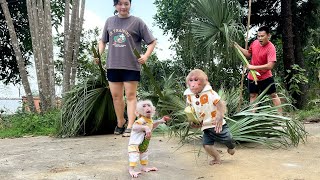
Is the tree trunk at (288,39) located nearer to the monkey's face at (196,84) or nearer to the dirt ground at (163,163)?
the dirt ground at (163,163)

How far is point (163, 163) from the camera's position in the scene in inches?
125

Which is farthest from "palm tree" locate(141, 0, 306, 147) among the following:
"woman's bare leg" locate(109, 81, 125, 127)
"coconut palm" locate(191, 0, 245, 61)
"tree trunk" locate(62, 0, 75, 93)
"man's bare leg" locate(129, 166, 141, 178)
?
"tree trunk" locate(62, 0, 75, 93)

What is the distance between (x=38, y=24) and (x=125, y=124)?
5.10m

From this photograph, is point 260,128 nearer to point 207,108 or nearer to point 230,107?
point 230,107

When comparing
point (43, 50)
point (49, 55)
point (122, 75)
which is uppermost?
point (43, 50)

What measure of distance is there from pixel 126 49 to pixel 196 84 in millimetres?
1655

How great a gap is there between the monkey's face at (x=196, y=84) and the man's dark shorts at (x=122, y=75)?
1576mm

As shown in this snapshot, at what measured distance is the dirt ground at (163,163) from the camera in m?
2.80

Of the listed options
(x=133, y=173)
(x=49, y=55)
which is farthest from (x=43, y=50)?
(x=133, y=173)

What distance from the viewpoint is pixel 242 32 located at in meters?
4.81

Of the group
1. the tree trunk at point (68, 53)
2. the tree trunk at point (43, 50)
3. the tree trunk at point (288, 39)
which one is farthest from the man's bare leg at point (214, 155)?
the tree trunk at point (288, 39)

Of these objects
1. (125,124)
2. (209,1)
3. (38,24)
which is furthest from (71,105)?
(38,24)

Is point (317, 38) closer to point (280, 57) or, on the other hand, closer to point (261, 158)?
point (280, 57)

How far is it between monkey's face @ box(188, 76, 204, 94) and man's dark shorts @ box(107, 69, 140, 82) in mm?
1576
